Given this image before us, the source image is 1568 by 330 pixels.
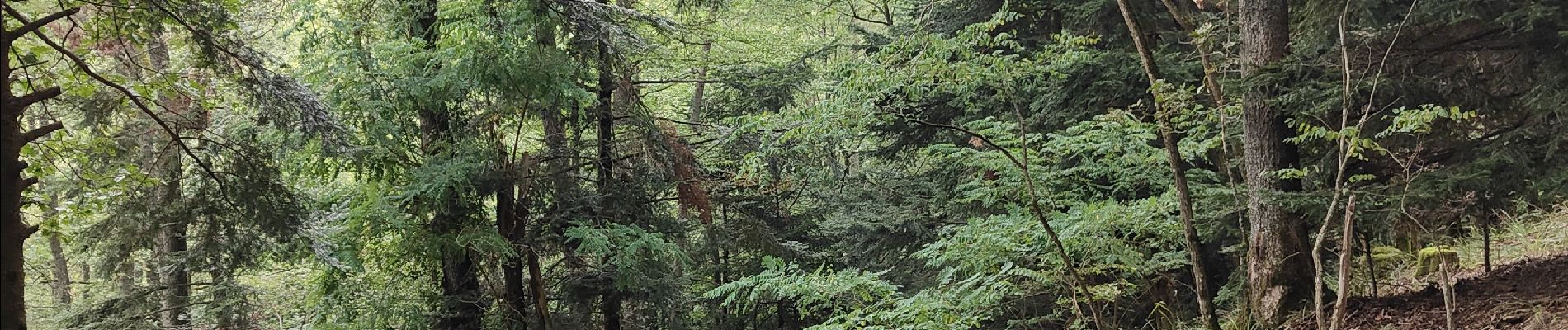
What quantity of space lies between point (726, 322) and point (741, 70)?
4.09 m

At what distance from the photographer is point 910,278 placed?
11773 mm

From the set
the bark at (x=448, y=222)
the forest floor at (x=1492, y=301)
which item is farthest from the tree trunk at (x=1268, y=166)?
the bark at (x=448, y=222)

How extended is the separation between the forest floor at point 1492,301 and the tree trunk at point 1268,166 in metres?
0.27

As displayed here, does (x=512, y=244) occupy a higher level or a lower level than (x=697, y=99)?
lower

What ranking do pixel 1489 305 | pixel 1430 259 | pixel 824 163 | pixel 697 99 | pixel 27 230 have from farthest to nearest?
pixel 697 99
pixel 824 163
pixel 1430 259
pixel 1489 305
pixel 27 230

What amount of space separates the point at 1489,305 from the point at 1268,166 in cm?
140

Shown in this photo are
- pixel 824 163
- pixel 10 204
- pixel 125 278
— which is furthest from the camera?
pixel 824 163

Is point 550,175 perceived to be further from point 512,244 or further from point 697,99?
point 697,99

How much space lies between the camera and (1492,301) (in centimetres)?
524

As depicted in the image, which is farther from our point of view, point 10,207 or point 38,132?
point 38,132

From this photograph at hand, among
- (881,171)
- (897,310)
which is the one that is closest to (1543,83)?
(897,310)

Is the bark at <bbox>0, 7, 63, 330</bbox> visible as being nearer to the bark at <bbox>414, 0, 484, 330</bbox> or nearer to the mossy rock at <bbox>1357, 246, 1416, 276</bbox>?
the bark at <bbox>414, 0, 484, 330</bbox>

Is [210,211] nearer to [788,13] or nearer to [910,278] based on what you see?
[910,278]

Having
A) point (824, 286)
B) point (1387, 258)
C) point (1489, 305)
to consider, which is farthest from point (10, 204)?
point (1387, 258)
